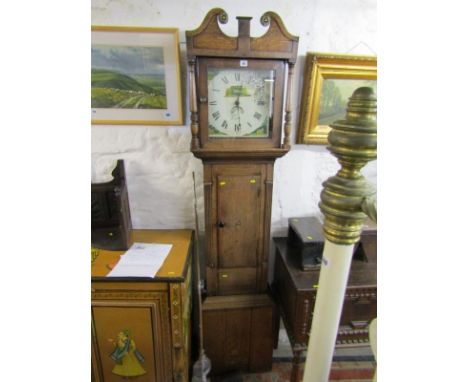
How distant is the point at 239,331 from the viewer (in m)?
1.42

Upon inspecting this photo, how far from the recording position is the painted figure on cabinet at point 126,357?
1193mm

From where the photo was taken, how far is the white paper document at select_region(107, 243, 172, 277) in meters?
1.13

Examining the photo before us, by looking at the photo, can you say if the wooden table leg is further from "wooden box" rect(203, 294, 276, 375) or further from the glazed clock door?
the glazed clock door

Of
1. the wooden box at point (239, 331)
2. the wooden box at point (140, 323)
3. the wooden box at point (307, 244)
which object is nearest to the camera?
the wooden box at point (140, 323)

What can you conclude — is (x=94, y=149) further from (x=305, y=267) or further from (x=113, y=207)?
(x=305, y=267)

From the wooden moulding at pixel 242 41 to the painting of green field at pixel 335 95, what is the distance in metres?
0.35

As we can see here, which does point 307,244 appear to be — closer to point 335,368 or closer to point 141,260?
point 141,260

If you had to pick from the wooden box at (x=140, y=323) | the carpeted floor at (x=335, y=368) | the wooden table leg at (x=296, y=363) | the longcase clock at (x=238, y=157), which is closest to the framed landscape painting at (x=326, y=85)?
the longcase clock at (x=238, y=157)

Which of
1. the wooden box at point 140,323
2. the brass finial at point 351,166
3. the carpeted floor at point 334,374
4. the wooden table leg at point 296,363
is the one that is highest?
the brass finial at point 351,166

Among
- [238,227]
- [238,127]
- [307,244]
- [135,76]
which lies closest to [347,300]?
[307,244]

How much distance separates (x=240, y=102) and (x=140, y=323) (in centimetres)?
101

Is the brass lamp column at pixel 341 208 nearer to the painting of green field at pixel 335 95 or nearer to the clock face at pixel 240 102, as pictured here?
the clock face at pixel 240 102

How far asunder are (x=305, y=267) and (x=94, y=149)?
3.84 feet

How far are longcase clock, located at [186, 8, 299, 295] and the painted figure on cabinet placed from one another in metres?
0.42
